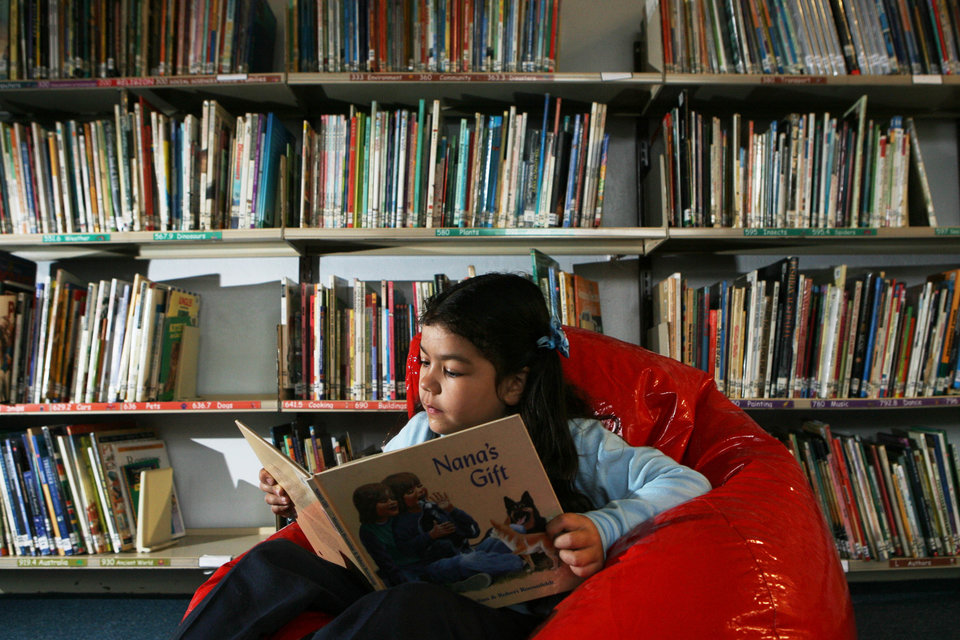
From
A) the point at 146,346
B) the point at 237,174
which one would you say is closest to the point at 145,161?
the point at 237,174

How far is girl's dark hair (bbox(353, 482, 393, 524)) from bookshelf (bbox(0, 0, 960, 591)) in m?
0.94

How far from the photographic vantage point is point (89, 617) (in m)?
1.81

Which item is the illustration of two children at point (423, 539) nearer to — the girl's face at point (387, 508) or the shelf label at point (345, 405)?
the girl's face at point (387, 508)

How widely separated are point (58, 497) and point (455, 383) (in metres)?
1.39

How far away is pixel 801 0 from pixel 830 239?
68 cm

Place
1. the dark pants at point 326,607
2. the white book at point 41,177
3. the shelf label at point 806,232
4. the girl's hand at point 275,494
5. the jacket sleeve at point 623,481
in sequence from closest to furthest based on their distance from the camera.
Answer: the dark pants at point 326,607
the jacket sleeve at point 623,481
the girl's hand at point 275,494
the shelf label at point 806,232
the white book at point 41,177

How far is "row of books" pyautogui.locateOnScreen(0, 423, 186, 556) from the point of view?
1.72 metres

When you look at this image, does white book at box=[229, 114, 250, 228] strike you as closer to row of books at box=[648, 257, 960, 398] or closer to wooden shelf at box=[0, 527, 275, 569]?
wooden shelf at box=[0, 527, 275, 569]

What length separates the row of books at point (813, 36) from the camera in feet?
5.69

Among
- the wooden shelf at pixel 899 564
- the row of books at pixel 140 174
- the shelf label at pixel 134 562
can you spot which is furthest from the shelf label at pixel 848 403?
the shelf label at pixel 134 562

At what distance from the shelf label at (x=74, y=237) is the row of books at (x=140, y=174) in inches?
1.8

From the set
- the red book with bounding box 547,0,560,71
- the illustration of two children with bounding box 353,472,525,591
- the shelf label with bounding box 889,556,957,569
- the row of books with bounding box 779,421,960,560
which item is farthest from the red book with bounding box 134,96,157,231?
the shelf label with bounding box 889,556,957,569

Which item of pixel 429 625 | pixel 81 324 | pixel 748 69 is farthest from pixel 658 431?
pixel 81 324

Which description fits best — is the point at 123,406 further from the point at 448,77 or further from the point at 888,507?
the point at 888,507
